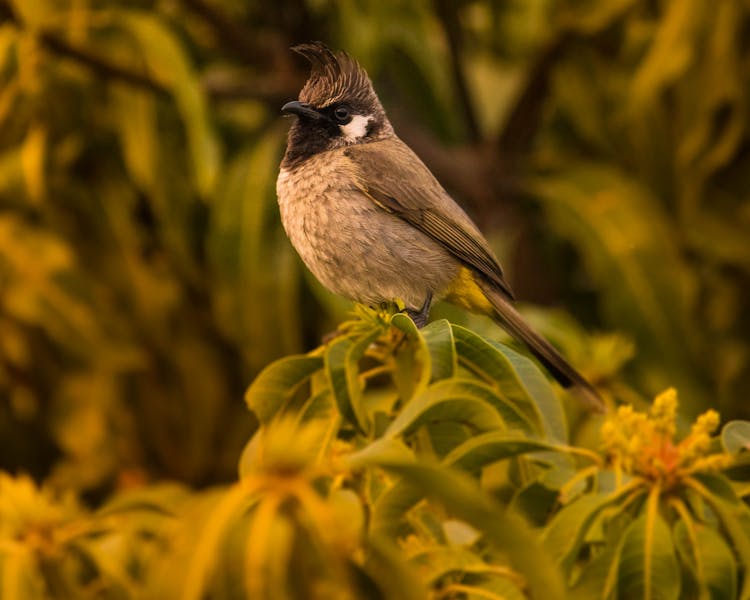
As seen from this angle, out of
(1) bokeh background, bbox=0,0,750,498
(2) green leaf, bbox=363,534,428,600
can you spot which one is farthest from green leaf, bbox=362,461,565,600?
(1) bokeh background, bbox=0,0,750,498

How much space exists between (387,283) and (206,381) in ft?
6.69

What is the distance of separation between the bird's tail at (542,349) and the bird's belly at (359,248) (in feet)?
0.49

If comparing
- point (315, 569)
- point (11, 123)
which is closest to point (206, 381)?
point (11, 123)

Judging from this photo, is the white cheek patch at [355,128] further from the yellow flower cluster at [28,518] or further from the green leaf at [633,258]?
the green leaf at [633,258]

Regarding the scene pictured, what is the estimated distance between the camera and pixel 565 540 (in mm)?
2150

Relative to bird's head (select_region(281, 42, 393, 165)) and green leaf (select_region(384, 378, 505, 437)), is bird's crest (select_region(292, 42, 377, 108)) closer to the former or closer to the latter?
bird's head (select_region(281, 42, 393, 165))

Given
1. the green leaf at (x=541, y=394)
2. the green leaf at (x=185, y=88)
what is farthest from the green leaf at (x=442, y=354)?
the green leaf at (x=185, y=88)

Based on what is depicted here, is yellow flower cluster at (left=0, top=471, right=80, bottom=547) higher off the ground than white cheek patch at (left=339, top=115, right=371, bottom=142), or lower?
lower

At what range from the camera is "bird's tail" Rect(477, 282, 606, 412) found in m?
3.14

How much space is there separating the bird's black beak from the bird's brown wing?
154 millimetres

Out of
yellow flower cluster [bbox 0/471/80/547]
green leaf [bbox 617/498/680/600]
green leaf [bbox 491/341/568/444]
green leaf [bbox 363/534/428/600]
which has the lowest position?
yellow flower cluster [bbox 0/471/80/547]

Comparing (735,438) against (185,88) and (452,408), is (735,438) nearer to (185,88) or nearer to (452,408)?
(452,408)

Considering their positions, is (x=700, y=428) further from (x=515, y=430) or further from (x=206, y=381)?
(x=206, y=381)

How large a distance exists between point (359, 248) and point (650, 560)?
122 cm
